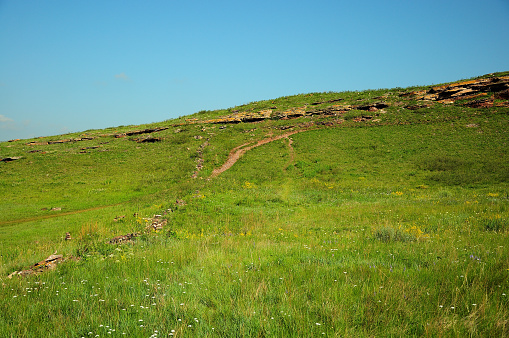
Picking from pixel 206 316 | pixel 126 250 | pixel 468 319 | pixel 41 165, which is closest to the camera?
pixel 468 319

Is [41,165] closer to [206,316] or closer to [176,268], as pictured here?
[176,268]

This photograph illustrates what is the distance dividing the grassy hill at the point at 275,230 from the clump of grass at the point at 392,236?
11 centimetres

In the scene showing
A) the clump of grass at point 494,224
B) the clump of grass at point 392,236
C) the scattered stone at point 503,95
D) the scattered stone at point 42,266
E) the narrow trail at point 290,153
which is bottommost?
the clump of grass at point 494,224

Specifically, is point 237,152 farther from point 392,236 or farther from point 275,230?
point 392,236

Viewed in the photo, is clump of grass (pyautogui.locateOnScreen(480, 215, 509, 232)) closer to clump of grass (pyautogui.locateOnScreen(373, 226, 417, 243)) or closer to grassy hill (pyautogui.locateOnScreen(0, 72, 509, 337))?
grassy hill (pyautogui.locateOnScreen(0, 72, 509, 337))

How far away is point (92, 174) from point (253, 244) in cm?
3381

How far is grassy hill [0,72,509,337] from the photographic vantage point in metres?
3.95

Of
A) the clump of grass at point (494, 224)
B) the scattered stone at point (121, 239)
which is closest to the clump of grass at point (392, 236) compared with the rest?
the clump of grass at point (494, 224)

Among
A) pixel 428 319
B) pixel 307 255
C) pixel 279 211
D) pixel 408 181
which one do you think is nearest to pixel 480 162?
pixel 408 181

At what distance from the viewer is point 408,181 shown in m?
25.9

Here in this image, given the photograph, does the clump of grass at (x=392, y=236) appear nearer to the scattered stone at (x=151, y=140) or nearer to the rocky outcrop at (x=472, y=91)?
the scattered stone at (x=151, y=140)

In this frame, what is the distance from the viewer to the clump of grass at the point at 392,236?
Answer: 8968mm

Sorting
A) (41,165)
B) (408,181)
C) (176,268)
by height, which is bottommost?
(408,181)

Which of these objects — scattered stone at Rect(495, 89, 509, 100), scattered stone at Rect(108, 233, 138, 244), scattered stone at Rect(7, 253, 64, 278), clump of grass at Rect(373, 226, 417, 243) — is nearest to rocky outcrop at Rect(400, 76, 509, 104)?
scattered stone at Rect(495, 89, 509, 100)
